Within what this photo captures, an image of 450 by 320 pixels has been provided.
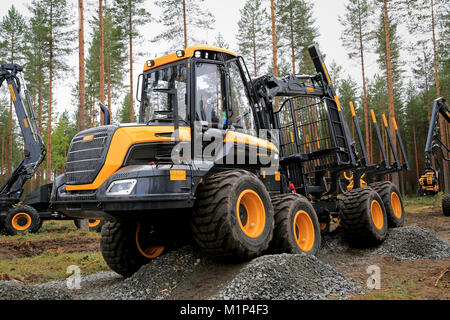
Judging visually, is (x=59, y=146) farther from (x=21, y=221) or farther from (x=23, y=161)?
(x=21, y=221)

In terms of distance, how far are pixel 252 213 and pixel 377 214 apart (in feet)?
13.8

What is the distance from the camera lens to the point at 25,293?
13.6 ft

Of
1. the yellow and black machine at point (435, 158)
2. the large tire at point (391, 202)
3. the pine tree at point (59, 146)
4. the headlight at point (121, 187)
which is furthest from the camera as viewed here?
the pine tree at point (59, 146)

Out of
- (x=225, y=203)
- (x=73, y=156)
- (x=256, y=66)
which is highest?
(x=256, y=66)

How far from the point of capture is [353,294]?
448 centimetres

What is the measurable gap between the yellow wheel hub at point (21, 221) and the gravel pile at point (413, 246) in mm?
11680

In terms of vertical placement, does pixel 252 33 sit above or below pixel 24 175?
above

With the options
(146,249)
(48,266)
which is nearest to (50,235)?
(48,266)

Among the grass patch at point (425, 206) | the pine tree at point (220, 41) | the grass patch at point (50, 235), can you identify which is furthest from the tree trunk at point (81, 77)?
the grass patch at point (425, 206)

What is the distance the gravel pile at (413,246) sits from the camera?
7.09 m

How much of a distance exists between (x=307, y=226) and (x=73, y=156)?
390 centimetres

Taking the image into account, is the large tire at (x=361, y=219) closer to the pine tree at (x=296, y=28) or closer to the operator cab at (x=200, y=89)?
the operator cab at (x=200, y=89)

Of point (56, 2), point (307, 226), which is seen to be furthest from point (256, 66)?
point (307, 226)
